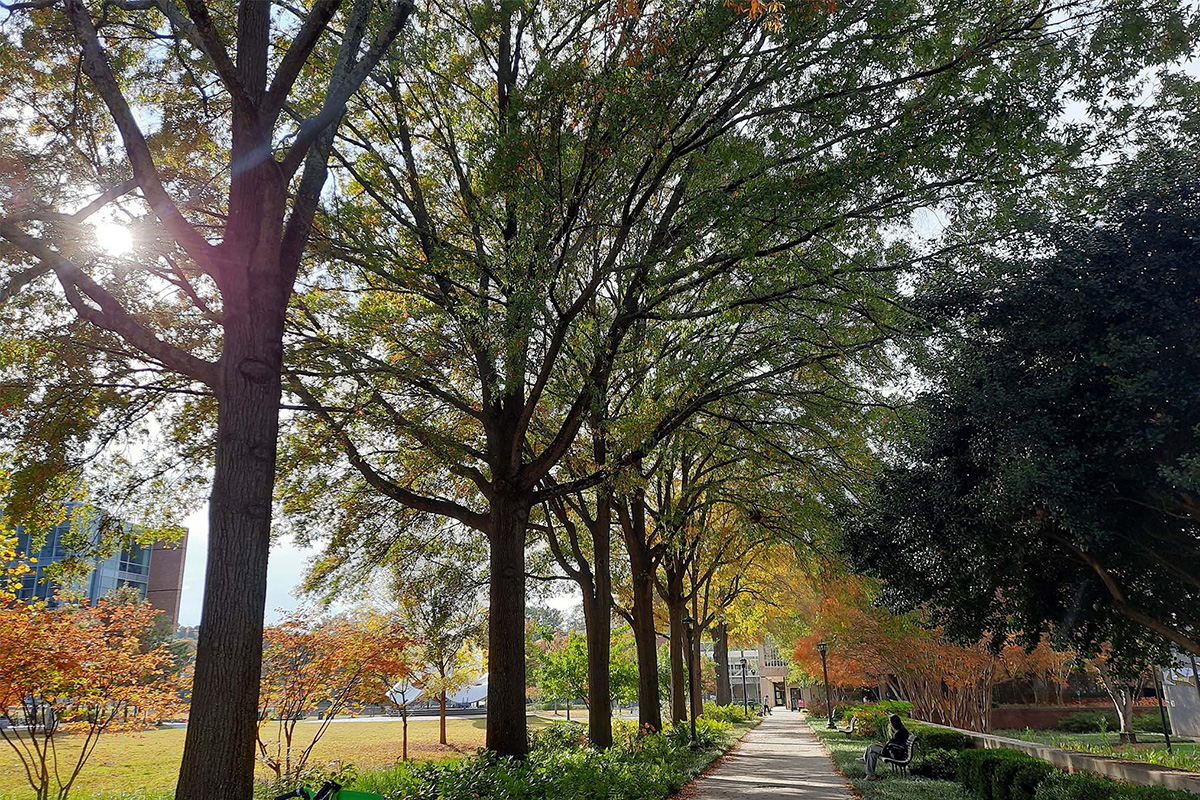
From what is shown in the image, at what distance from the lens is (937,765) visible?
1550 centimetres

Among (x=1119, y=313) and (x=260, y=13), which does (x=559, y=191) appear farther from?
(x=1119, y=313)

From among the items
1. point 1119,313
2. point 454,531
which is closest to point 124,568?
point 454,531

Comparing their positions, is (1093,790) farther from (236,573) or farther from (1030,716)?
(1030,716)

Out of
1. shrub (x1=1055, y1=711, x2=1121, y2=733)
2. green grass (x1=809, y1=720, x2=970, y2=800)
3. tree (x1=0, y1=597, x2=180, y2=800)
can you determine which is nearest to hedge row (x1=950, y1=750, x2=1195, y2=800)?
green grass (x1=809, y1=720, x2=970, y2=800)

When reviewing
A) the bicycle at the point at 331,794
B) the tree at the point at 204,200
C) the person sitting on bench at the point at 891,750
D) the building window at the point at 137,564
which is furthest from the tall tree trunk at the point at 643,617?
the building window at the point at 137,564

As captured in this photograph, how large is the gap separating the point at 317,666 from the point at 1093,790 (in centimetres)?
1396

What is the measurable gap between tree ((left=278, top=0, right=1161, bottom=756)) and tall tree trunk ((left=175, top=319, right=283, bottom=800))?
2.74m

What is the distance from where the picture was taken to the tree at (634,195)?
7148 millimetres

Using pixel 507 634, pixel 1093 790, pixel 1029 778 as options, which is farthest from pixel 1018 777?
pixel 507 634

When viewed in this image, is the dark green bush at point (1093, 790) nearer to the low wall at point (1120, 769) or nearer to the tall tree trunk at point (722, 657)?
the low wall at point (1120, 769)

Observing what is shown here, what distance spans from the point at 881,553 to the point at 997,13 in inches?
283

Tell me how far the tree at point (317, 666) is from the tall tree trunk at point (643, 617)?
577 cm

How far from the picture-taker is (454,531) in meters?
15.3

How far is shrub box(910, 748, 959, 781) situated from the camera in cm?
1520
